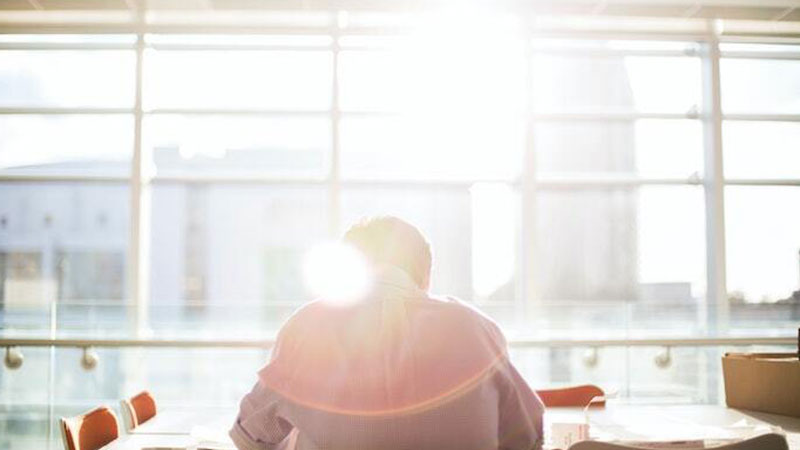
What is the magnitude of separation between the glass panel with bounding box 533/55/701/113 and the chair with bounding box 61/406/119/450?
4.82 meters

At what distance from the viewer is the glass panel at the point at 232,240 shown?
6922 mm

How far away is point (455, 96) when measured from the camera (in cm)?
716

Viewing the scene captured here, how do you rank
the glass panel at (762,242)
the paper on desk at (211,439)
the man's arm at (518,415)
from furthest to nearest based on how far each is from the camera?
1. the glass panel at (762,242)
2. the paper on desk at (211,439)
3. the man's arm at (518,415)

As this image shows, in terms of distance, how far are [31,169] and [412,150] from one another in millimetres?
2962

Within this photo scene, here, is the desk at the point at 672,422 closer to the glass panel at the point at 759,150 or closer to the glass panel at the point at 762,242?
Result: the glass panel at the point at 762,242

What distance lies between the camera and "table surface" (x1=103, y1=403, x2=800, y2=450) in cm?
267

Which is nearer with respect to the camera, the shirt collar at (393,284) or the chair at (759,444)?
the chair at (759,444)

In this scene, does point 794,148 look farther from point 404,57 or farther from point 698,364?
point 404,57

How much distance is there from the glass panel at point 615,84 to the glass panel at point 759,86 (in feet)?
0.81

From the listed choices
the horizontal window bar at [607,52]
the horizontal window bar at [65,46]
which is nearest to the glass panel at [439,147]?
the horizontal window bar at [607,52]

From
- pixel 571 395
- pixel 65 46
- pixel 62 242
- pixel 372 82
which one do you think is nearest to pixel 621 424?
pixel 571 395

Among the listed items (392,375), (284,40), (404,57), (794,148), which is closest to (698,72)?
(794,148)

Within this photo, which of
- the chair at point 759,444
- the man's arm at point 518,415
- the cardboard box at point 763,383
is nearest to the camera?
the chair at point 759,444

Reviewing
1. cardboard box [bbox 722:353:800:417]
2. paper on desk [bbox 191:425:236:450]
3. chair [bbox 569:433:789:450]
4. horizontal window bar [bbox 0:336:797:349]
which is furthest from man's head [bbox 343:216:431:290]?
horizontal window bar [bbox 0:336:797:349]
